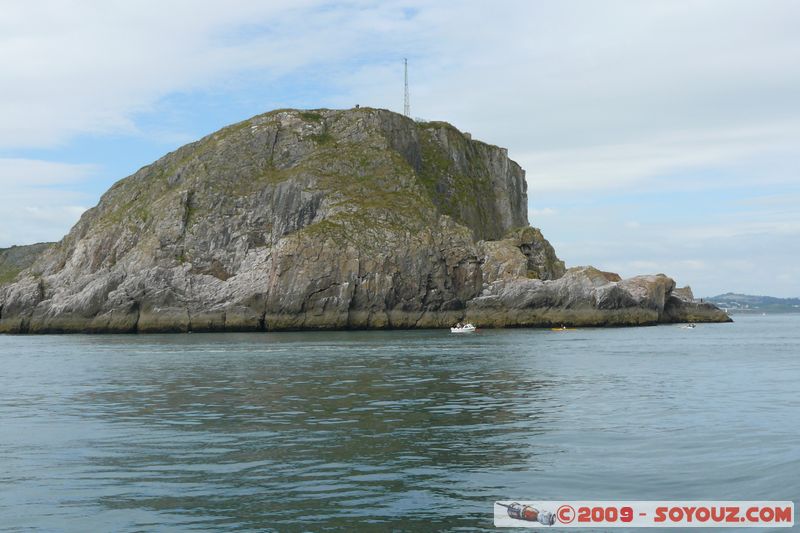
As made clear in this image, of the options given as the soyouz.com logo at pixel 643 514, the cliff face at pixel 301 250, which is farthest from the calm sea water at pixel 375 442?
the cliff face at pixel 301 250

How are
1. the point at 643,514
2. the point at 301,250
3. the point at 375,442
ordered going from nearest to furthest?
the point at 643,514
the point at 375,442
the point at 301,250

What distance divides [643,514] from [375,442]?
11.4m

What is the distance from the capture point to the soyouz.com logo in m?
18.5

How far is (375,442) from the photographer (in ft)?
93.9

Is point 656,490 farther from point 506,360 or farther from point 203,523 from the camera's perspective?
point 506,360

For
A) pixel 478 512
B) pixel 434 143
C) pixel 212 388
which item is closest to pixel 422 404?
pixel 212 388

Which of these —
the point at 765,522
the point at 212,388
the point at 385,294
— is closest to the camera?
the point at 765,522

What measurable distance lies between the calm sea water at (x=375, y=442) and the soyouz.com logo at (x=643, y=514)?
745 millimetres

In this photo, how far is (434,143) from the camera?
19825 centimetres

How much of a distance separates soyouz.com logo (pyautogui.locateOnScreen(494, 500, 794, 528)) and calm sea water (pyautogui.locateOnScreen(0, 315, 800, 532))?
75 cm

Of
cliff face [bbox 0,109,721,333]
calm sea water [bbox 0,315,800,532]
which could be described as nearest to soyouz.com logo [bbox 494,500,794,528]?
calm sea water [bbox 0,315,800,532]

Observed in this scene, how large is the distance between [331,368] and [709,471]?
3893cm

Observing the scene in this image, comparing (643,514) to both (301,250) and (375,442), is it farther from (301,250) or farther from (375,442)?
(301,250)

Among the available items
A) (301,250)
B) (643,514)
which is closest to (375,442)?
(643,514)
